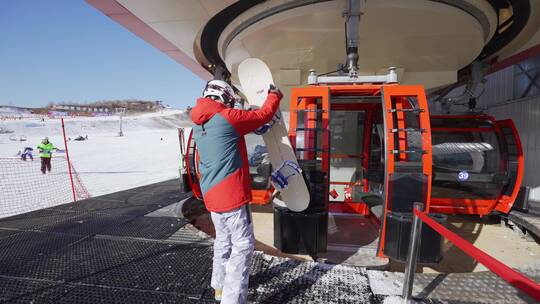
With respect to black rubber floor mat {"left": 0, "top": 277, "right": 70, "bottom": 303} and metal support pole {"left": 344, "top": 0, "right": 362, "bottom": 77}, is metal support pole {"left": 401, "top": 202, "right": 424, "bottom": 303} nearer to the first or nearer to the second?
metal support pole {"left": 344, "top": 0, "right": 362, "bottom": 77}

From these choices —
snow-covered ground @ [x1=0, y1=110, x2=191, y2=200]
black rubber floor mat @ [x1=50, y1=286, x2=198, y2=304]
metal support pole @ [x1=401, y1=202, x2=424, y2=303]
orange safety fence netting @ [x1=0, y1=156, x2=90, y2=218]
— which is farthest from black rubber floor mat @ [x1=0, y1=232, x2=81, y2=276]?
snow-covered ground @ [x1=0, y1=110, x2=191, y2=200]

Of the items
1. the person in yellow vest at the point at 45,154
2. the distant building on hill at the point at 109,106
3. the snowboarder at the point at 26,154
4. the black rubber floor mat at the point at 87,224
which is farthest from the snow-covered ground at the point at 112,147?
the distant building on hill at the point at 109,106

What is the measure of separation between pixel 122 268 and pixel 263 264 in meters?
1.28

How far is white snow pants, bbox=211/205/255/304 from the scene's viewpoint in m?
1.82

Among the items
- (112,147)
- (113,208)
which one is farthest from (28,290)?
(112,147)

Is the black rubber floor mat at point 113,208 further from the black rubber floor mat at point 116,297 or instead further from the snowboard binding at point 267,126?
the snowboard binding at point 267,126

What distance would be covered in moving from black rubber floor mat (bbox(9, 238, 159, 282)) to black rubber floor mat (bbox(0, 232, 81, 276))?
5 centimetres

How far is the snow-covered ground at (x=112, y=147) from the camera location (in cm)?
1005

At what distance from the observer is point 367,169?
17.2 ft

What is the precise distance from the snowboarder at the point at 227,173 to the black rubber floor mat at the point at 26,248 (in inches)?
80.4

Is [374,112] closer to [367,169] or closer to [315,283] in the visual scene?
[367,169]

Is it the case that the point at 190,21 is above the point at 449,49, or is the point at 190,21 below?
above

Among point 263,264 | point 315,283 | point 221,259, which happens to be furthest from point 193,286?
point 315,283

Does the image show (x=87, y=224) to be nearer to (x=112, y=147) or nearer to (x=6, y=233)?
(x=6, y=233)
